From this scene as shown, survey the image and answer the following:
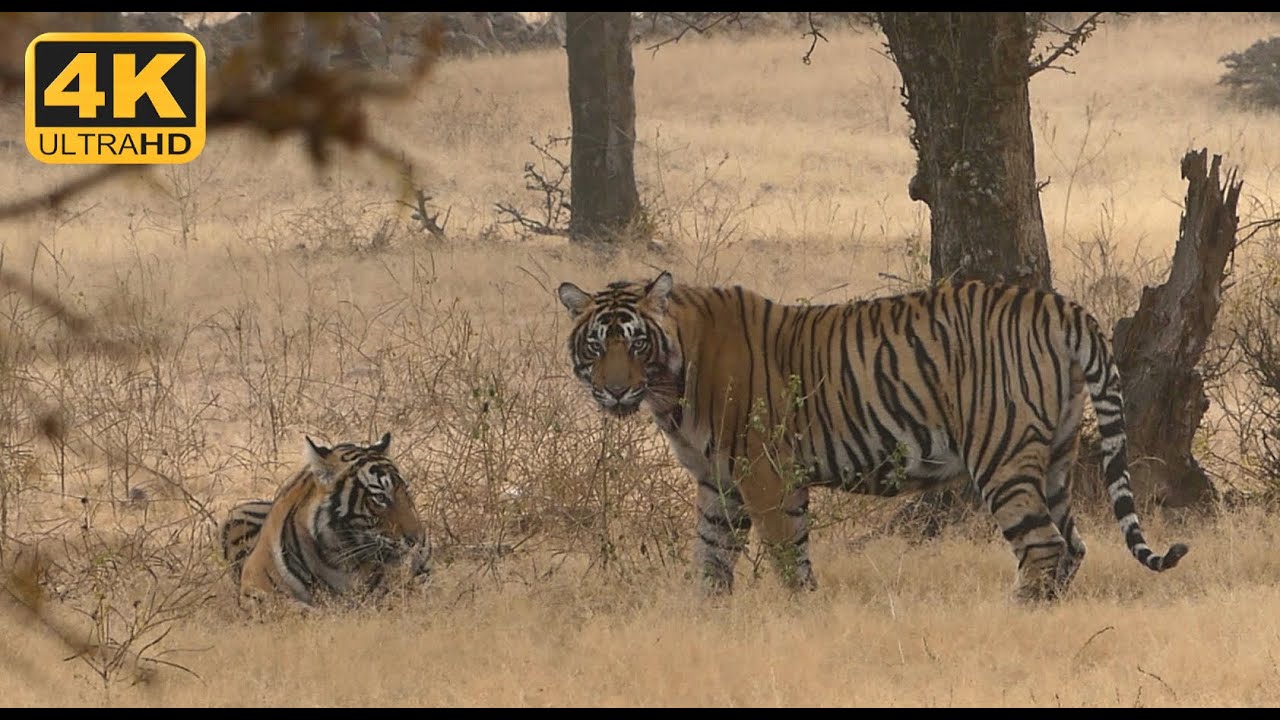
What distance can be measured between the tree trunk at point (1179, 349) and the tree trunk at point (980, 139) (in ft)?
1.95

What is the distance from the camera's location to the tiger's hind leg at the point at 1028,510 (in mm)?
7215

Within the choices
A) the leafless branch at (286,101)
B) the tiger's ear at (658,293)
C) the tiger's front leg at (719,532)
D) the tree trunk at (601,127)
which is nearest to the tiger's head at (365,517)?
the tiger's front leg at (719,532)

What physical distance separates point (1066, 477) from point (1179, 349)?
1446mm

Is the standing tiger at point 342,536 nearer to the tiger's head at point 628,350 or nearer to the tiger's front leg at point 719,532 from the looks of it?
the tiger's head at point 628,350

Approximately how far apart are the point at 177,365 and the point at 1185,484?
6366 millimetres

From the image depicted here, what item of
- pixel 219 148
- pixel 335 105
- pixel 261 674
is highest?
pixel 219 148

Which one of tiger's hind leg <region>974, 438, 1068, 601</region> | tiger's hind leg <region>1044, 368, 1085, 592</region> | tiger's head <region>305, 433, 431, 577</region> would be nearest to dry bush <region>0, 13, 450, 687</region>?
tiger's head <region>305, 433, 431, 577</region>

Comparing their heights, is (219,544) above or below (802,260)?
below

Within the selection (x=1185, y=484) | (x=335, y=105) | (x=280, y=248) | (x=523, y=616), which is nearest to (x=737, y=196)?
(x=280, y=248)

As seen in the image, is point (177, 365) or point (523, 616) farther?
point (177, 365)

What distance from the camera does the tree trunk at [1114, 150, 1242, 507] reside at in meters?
8.55

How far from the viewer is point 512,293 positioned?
14188mm

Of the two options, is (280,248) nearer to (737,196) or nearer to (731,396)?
(737,196)

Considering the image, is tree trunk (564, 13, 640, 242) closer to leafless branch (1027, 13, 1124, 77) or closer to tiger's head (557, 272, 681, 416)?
leafless branch (1027, 13, 1124, 77)
